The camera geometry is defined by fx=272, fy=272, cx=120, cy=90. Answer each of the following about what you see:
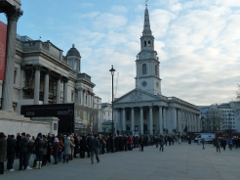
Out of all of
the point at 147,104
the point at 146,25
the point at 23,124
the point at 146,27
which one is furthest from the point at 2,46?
the point at 146,25

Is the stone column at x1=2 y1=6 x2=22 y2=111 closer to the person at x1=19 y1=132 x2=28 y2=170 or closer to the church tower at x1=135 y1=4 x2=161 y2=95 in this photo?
the person at x1=19 y1=132 x2=28 y2=170

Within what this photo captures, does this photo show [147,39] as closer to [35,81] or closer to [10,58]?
[35,81]

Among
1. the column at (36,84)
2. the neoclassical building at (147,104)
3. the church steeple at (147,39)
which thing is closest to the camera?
the column at (36,84)

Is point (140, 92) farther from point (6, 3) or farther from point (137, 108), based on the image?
point (6, 3)

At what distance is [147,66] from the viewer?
94.4 m

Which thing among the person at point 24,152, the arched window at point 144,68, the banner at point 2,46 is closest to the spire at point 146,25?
the arched window at point 144,68

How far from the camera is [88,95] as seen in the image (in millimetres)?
55500

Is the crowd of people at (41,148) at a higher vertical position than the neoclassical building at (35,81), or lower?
lower

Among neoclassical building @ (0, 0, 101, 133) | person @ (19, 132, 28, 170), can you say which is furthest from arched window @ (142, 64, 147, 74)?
person @ (19, 132, 28, 170)

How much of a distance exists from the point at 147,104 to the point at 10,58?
70868 mm

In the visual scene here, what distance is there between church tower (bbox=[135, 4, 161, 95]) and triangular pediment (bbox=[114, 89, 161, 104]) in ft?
18.3

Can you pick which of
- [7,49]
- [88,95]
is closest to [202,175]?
[7,49]

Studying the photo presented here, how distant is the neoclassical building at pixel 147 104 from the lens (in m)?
88.2

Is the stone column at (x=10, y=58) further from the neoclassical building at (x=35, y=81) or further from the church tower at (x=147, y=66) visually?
the church tower at (x=147, y=66)
